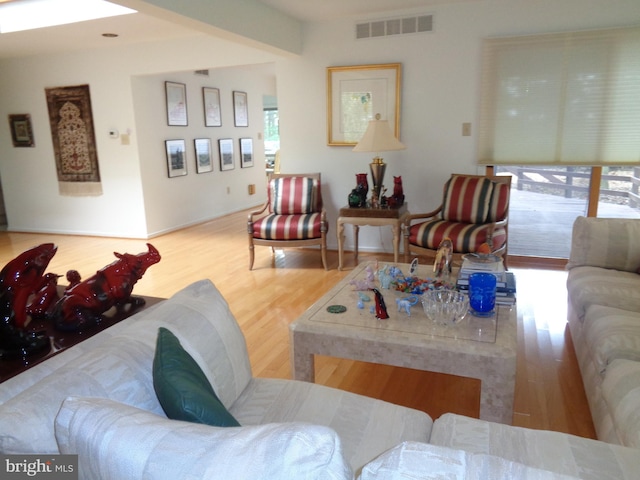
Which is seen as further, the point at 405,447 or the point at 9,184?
the point at 9,184

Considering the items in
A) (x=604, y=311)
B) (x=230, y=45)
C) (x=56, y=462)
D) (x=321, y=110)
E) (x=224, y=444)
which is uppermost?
(x=230, y=45)

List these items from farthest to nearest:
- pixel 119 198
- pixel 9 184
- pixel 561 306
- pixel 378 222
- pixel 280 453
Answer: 1. pixel 9 184
2. pixel 119 198
3. pixel 378 222
4. pixel 561 306
5. pixel 280 453

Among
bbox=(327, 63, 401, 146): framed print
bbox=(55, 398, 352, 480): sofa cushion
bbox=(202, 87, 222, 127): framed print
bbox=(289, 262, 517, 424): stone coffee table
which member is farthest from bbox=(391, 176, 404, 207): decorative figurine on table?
bbox=(55, 398, 352, 480): sofa cushion

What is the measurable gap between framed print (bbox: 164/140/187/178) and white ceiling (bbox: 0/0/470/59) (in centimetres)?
130

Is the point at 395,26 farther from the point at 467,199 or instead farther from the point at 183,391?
the point at 183,391

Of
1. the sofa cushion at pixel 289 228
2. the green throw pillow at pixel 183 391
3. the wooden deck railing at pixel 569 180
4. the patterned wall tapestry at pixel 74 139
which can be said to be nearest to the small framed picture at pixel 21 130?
the patterned wall tapestry at pixel 74 139

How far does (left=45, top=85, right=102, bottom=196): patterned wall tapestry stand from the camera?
5742mm

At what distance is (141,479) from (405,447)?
0.38 metres

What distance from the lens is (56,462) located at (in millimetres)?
791

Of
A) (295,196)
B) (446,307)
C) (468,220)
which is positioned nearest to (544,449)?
(446,307)

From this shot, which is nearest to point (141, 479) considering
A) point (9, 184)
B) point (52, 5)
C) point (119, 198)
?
point (52, 5)

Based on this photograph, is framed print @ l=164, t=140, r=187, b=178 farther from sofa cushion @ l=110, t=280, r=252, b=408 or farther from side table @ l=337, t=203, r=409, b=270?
sofa cushion @ l=110, t=280, r=252, b=408

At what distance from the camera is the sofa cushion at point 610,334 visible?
5.66 ft

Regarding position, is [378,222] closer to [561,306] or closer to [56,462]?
[561,306]
